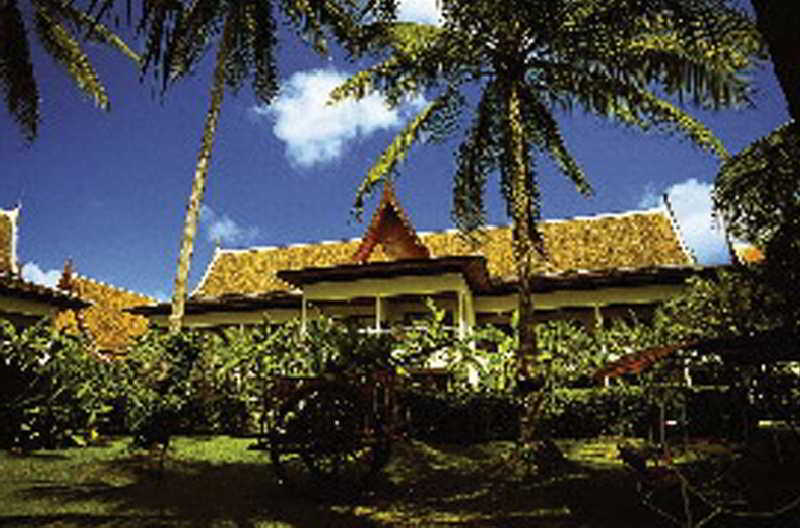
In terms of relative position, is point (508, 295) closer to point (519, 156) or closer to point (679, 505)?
point (519, 156)

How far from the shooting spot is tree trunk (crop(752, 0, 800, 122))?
327 cm

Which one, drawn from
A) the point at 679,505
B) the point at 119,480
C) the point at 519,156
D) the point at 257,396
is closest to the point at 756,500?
the point at 679,505

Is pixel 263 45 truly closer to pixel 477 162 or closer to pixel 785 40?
pixel 477 162

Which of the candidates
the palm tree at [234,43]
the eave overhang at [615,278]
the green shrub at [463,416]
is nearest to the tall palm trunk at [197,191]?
the palm tree at [234,43]

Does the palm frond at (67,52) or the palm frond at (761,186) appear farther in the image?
the palm frond at (67,52)

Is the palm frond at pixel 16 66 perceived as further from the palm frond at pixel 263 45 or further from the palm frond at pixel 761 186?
the palm frond at pixel 761 186

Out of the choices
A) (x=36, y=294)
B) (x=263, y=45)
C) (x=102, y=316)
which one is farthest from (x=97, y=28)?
(x=102, y=316)

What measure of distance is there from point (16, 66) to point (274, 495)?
42.3 feet

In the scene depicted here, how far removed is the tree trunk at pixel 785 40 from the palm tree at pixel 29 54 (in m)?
13.7

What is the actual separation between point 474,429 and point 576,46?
26.4 feet

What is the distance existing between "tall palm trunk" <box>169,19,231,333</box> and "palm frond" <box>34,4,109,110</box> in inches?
163

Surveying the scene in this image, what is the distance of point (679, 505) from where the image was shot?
602 cm

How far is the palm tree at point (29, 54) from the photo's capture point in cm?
1366

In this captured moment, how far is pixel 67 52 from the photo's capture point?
50.3 ft
